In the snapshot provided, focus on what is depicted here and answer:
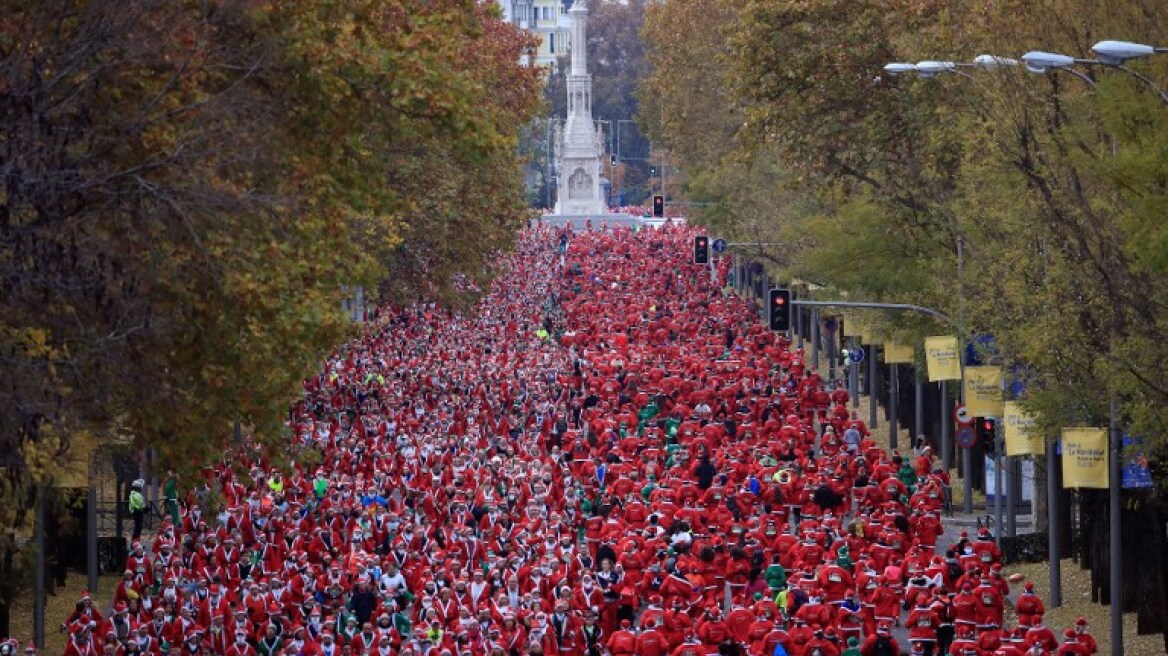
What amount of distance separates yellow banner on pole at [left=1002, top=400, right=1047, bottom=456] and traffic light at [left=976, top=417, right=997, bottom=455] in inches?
222

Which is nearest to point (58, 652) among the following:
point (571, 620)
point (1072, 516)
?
point (571, 620)

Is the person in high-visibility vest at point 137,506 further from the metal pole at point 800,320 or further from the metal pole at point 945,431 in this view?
the metal pole at point 800,320

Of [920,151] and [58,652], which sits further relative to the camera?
[920,151]

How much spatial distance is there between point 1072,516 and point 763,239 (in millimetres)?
28512

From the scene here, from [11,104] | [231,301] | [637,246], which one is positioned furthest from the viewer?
[637,246]

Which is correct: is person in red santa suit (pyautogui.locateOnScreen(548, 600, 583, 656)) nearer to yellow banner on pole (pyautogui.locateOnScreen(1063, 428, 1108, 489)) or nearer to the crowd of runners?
the crowd of runners

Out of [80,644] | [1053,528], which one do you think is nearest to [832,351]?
[1053,528]

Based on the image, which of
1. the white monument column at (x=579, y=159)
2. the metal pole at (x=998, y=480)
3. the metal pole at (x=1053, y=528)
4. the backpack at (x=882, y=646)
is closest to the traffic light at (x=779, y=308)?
the metal pole at (x=998, y=480)

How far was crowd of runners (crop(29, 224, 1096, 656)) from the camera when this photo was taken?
2577cm

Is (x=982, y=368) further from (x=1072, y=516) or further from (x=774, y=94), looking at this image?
(x=774, y=94)

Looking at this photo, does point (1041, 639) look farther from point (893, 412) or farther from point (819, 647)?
point (893, 412)

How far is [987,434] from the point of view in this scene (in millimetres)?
37156

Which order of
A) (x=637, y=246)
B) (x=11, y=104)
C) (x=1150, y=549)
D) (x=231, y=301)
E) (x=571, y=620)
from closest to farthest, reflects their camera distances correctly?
(x=11, y=104) → (x=231, y=301) → (x=571, y=620) → (x=1150, y=549) → (x=637, y=246)

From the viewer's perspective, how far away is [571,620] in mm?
26234
